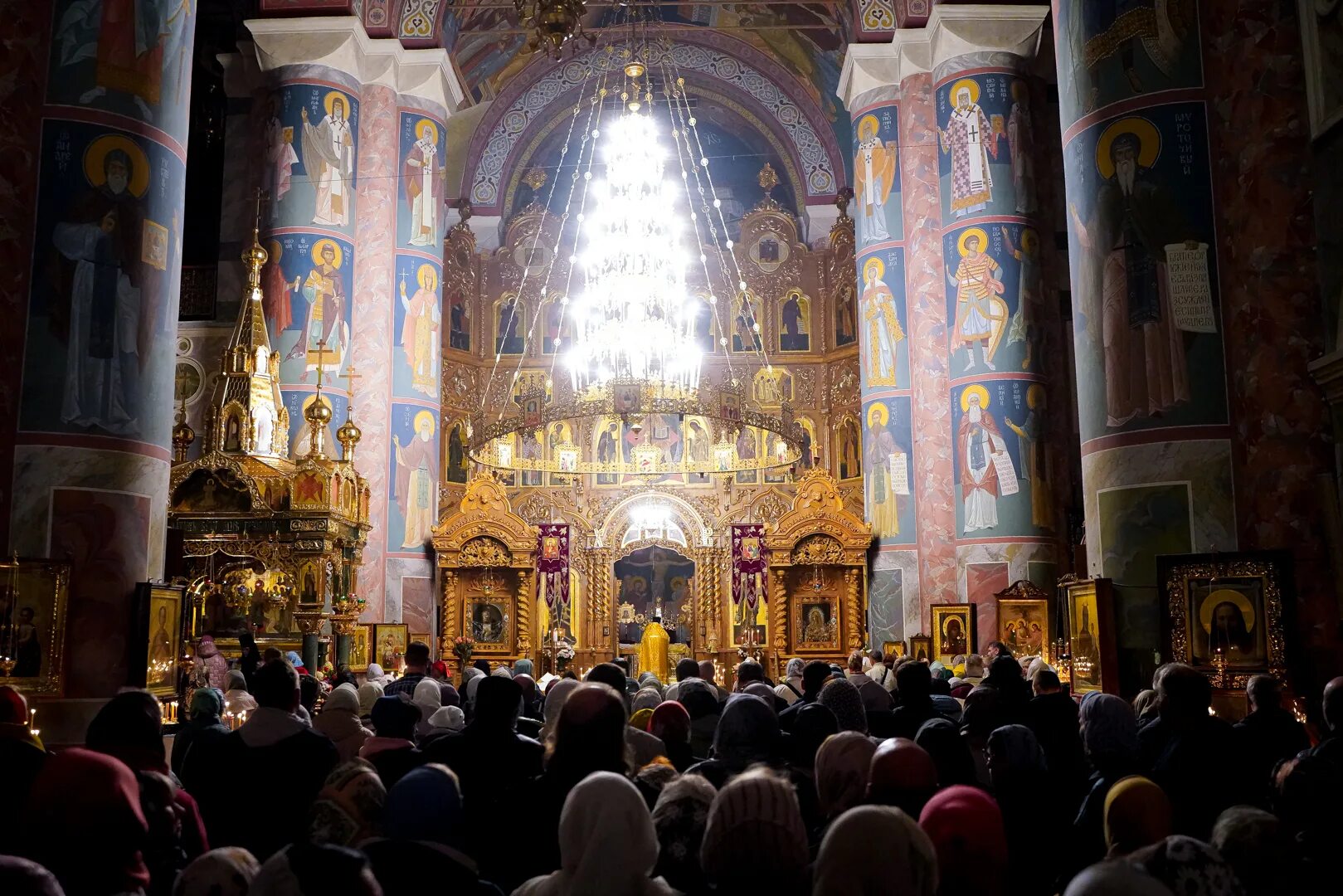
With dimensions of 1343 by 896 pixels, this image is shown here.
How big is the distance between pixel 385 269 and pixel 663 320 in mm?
6668

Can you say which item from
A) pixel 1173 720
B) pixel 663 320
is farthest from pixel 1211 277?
pixel 663 320

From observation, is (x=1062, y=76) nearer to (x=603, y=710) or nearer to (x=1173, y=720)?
(x=1173, y=720)

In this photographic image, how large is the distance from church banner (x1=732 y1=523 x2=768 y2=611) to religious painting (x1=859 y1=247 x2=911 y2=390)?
400 centimetres

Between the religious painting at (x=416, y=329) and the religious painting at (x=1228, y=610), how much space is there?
14370 mm

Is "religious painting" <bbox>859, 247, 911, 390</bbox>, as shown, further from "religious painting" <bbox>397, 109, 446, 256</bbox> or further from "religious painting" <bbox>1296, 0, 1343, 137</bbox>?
"religious painting" <bbox>1296, 0, 1343, 137</bbox>

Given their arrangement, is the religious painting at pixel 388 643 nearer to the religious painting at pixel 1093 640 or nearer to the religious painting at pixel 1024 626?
the religious painting at pixel 1024 626

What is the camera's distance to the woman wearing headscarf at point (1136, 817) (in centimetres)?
353

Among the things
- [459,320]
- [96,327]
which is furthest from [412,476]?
[96,327]

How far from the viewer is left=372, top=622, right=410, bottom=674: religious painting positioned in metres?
19.4

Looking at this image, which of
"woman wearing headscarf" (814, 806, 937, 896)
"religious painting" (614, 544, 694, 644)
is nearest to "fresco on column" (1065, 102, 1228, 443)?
"woman wearing headscarf" (814, 806, 937, 896)

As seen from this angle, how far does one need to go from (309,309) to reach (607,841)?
1823 cm

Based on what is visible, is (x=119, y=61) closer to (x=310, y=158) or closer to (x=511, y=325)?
(x=310, y=158)

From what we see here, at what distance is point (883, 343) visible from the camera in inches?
846

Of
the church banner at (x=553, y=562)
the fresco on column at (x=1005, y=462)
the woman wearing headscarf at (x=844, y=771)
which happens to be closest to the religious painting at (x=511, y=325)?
the church banner at (x=553, y=562)
